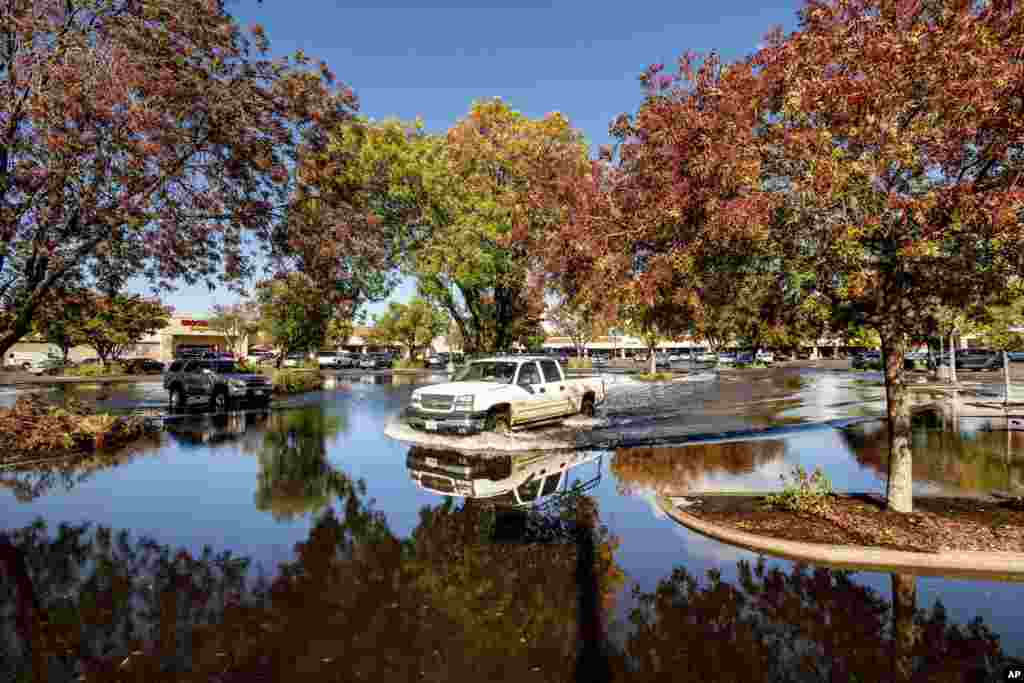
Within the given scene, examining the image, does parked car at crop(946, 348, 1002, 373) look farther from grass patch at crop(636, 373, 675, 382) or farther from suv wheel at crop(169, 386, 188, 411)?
suv wheel at crop(169, 386, 188, 411)

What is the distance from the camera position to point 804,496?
750 centimetres

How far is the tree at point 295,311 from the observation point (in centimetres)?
1756

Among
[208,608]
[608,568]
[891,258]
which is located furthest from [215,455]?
[891,258]

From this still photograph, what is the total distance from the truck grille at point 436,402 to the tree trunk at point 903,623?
9379 mm

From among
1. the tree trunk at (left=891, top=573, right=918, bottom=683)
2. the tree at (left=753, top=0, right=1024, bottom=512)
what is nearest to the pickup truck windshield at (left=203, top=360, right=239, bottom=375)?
the tree at (left=753, top=0, right=1024, bottom=512)

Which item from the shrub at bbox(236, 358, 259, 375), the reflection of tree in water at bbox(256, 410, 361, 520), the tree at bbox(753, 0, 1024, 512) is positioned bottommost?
the reflection of tree in water at bbox(256, 410, 361, 520)

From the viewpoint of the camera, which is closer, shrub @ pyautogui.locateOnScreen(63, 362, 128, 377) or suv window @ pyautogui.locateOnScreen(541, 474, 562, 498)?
suv window @ pyautogui.locateOnScreen(541, 474, 562, 498)

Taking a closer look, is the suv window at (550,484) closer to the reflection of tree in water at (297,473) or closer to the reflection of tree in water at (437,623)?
the reflection of tree in water at (437,623)

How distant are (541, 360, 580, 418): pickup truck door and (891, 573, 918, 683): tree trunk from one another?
1012 cm

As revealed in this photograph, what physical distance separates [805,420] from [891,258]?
13303 millimetres

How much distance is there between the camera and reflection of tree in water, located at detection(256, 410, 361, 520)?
28.7 ft

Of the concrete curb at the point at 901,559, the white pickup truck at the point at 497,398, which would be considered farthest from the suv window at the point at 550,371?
the concrete curb at the point at 901,559

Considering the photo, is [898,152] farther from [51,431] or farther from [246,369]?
[246,369]

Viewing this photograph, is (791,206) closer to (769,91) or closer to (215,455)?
(769,91)
